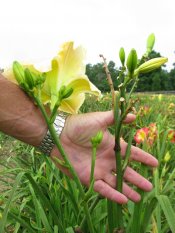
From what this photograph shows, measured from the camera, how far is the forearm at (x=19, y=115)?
1010 mm

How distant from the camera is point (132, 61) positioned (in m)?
0.75

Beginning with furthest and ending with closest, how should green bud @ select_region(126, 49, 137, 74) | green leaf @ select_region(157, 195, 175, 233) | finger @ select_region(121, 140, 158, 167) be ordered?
finger @ select_region(121, 140, 158, 167), green leaf @ select_region(157, 195, 175, 233), green bud @ select_region(126, 49, 137, 74)

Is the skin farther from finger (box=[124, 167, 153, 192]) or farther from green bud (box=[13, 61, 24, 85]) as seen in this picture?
green bud (box=[13, 61, 24, 85])

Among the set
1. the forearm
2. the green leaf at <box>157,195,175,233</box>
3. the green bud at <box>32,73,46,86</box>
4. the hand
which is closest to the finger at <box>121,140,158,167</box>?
the hand

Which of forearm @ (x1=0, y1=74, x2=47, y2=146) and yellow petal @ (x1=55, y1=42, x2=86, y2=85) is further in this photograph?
forearm @ (x1=0, y1=74, x2=47, y2=146)

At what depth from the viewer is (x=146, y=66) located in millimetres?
769

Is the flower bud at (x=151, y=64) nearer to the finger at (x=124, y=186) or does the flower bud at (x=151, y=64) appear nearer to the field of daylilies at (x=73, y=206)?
the field of daylilies at (x=73, y=206)

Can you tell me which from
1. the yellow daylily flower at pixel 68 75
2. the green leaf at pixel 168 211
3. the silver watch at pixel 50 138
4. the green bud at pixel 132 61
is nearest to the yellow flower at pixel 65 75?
the yellow daylily flower at pixel 68 75

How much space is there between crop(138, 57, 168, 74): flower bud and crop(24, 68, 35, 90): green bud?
22 centimetres

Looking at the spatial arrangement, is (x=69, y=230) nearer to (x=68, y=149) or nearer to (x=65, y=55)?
(x=68, y=149)

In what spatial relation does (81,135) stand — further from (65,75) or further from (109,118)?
(65,75)

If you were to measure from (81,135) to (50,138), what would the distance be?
0.32 ft

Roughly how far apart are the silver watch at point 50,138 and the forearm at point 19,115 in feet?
0.05

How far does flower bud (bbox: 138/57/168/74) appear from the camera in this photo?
77 cm
